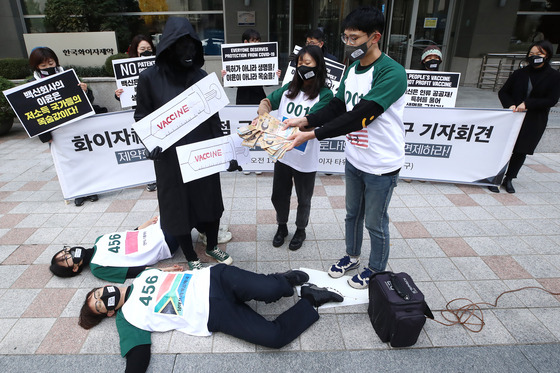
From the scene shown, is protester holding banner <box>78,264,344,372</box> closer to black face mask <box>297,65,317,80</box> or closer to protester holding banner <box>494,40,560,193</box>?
black face mask <box>297,65,317,80</box>

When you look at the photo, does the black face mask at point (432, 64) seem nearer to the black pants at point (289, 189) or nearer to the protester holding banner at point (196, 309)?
the black pants at point (289, 189)

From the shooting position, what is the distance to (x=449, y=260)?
334 centimetres

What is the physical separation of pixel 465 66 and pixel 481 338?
33.8ft

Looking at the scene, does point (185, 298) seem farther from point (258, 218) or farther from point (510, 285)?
point (510, 285)

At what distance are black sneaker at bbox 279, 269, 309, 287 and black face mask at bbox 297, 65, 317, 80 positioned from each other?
170cm

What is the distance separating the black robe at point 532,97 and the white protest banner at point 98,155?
517 centimetres

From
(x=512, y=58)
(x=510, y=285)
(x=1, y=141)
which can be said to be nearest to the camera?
(x=510, y=285)

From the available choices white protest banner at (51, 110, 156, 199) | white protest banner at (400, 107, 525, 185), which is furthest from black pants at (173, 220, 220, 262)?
white protest banner at (400, 107, 525, 185)

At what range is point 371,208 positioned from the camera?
2635 mm

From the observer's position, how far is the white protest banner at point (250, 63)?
16.4 feet

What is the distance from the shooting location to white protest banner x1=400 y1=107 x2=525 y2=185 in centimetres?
459

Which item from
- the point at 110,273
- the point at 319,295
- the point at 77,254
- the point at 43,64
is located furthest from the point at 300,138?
the point at 43,64

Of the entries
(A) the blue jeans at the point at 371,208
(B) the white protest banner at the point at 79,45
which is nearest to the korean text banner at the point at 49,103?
(A) the blue jeans at the point at 371,208

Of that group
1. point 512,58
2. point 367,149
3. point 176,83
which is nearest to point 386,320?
point 367,149
